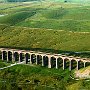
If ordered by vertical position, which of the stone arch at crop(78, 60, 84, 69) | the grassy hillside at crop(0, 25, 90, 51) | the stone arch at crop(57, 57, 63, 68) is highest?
the stone arch at crop(78, 60, 84, 69)

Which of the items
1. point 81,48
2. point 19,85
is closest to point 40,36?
point 81,48

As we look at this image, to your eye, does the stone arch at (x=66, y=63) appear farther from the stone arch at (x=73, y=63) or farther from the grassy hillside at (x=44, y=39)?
the grassy hillside at (x=44, y=39)

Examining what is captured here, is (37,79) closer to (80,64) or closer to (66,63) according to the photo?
(66,63)

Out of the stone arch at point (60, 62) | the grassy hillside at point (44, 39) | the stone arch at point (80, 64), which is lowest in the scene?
the grassy hillside at point (44, 39)

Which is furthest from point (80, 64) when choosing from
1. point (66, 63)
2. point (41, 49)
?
point (41, 49)

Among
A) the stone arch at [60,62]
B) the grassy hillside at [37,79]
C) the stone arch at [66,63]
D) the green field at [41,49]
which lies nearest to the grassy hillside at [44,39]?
the green field at [41,49]

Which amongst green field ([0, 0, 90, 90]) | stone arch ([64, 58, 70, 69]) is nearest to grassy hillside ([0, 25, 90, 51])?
green field ([0, 0, 90, 90])

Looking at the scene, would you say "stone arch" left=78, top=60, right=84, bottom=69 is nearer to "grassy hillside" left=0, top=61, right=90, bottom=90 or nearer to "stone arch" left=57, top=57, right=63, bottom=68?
"grassy hillside" left=0, top=61, right=90, bottom=90

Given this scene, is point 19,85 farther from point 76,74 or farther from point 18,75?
point 76,74

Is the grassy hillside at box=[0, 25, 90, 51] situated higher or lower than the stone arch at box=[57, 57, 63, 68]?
lower
